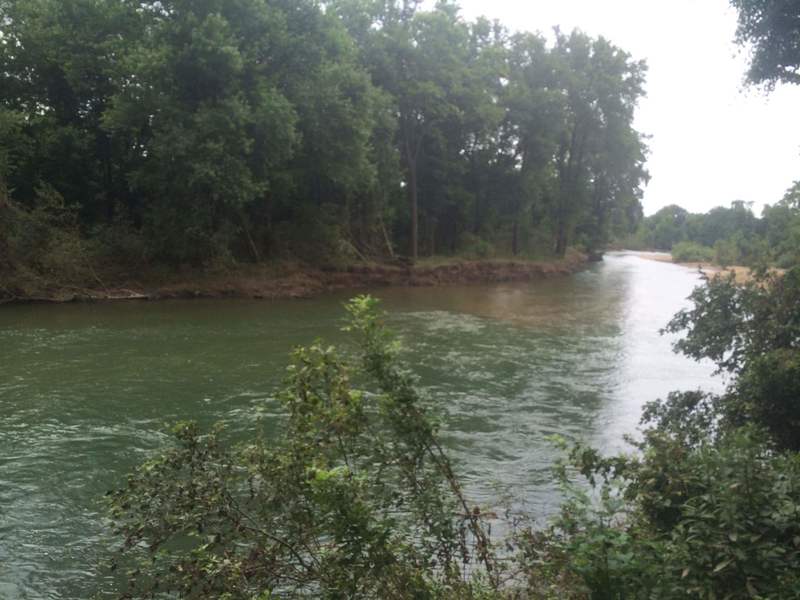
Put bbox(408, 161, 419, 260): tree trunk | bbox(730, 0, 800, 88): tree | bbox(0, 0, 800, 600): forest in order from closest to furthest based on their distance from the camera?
bbox(0, 0, 800, 600): forest
bbox(730, 0, 800, 88): tree
bbox(408, 161, 419, 260): tree trunk

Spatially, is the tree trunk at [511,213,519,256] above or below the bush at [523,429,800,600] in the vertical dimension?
above

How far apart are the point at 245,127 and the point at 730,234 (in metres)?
29.4

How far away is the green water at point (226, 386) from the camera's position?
759 centimetres

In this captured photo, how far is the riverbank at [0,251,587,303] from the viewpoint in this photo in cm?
2534

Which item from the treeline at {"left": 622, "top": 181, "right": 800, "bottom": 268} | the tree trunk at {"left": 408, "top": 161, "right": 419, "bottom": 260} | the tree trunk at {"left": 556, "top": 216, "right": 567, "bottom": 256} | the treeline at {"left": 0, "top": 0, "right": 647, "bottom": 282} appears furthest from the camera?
the tree trunk at {"left": 556, "top": 216, "right": 567, "bottom": 256}

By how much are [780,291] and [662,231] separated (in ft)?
416

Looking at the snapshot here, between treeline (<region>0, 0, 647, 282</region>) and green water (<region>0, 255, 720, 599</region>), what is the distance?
4.97 meters

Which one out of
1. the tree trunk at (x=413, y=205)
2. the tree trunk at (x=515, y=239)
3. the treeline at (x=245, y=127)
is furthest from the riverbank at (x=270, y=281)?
the tree trunk at (x=515, y=239)

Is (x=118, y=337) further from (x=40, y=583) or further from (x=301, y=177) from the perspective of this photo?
(x=301, y=177)

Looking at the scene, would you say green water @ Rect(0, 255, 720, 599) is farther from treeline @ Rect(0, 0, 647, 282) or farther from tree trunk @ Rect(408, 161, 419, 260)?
tree trunk @ Rect(408, 161, 419, 260)

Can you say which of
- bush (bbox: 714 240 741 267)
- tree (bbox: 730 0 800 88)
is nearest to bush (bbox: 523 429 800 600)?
bush (bbox: 714 240 741 267)

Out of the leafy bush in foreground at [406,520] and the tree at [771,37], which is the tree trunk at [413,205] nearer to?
the tree at [771,37]

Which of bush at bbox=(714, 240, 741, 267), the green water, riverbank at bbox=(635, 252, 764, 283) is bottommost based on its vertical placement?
the green water

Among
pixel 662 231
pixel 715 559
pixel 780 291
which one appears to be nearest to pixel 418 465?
pixel 715 559
